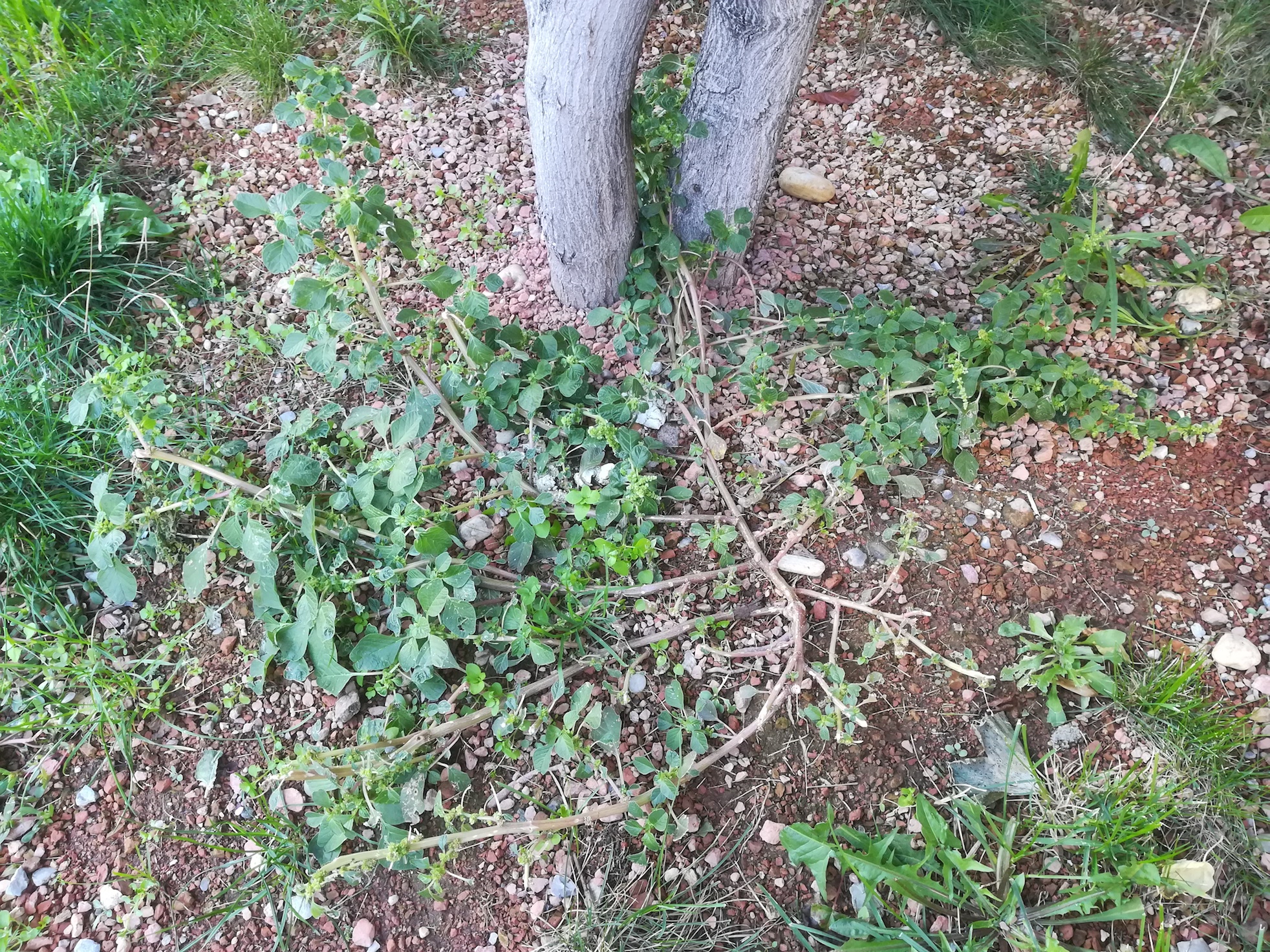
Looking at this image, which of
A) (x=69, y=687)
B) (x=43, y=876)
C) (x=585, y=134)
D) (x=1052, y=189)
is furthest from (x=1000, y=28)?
(x=43, y=876)

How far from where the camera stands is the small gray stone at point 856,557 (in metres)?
2.14

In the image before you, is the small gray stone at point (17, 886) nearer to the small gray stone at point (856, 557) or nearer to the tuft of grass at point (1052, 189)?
the small gray stone at point (856, 557)

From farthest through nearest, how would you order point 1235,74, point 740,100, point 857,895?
point 1235,74 < point 740,100 < point 857,895

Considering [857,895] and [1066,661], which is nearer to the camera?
[857,895]

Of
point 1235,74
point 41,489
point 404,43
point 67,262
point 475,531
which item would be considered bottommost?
point 41,489

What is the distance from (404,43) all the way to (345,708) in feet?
7.15

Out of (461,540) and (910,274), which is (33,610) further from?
(910,274)

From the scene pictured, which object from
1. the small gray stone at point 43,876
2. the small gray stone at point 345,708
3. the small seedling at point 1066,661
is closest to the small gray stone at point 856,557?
the small seedling at point 1066,661

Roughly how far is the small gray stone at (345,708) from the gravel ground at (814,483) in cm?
1

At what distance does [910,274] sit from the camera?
259 centimetres

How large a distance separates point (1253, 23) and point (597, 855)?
130 inches

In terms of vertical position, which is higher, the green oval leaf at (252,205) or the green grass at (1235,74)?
the green grass at (1235,74)

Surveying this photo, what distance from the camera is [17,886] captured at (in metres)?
1.82

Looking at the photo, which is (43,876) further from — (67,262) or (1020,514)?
(1020,514)
